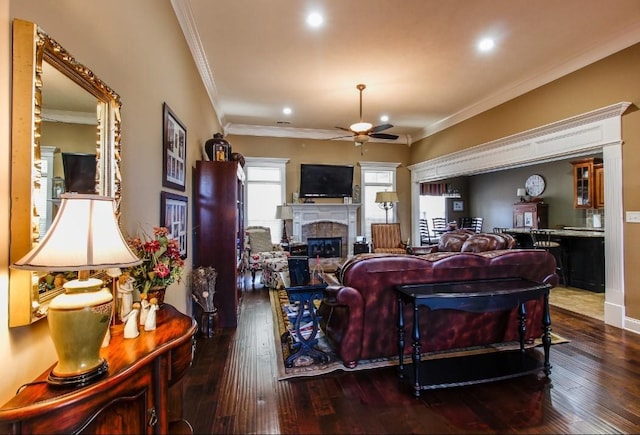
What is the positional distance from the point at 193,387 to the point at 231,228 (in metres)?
1.84

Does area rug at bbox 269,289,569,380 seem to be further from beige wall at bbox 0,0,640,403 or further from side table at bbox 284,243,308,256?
side table at bbox 284,243,308,256

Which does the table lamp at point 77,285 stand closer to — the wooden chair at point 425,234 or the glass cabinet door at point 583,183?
the glass cabinet door at point 583,183

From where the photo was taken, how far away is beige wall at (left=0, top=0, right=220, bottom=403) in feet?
3.71

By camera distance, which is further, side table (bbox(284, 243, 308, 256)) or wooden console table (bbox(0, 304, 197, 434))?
side table (bbox(284, 243, 308, 256))

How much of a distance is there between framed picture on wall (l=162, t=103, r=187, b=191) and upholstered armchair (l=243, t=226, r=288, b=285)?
2674 millimetres

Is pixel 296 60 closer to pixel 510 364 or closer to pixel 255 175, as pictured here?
pixel 255 175

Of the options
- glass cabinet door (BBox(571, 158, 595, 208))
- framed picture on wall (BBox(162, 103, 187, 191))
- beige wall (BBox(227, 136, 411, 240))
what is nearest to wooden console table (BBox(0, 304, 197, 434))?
framed picture on wall (BBox(162, 103, 187, 191))

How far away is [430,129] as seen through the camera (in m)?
7.53

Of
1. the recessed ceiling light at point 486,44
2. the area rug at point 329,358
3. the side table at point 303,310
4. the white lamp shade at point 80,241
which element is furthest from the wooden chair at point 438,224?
the white lamp shade at point 80,241

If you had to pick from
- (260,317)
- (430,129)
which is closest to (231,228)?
(260,317)

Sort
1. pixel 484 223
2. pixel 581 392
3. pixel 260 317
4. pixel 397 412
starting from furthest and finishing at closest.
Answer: pixel 484 223
pixel 260 317
pixel 581 392
pixel 397 412

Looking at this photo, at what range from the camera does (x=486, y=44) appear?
13.0ft

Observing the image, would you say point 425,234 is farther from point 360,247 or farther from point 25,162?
point 25,162

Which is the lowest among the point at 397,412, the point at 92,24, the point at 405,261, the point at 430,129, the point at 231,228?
the point at 397,412
